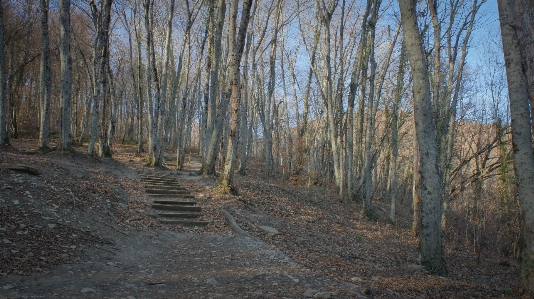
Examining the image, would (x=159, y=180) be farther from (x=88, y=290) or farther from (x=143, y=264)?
(x=88, y=290)

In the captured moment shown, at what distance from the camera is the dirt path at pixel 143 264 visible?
399 cm

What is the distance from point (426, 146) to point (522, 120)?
1.50 meters

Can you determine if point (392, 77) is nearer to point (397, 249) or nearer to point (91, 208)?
point (397, 249)

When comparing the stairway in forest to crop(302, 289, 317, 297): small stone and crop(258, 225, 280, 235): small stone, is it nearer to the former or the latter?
crop(258, 225, 280, 235): small stone

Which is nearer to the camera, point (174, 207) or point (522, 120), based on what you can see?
point (522, 120)

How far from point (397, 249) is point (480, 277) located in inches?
92.6

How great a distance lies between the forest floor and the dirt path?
2 centimetres

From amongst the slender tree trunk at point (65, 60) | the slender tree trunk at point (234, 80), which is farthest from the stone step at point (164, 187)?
the slender tree trunk at point (65, 60)

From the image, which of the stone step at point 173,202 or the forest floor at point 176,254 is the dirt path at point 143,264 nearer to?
the forest floor at point 176,254

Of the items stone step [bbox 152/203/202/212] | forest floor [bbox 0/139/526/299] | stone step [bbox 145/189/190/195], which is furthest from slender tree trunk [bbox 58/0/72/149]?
stone step [bbox 152/203/202/212]

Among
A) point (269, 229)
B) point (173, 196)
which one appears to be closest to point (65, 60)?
point (173, 196)

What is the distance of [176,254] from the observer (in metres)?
6.06

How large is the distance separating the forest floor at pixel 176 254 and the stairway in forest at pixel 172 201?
324mm

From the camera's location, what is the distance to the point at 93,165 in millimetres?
12781
